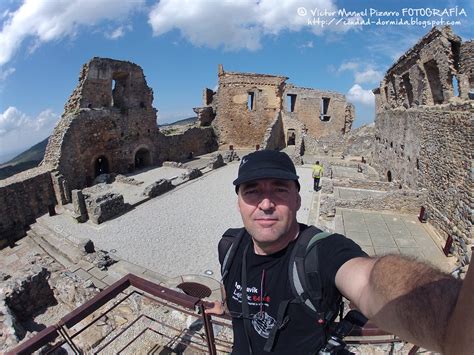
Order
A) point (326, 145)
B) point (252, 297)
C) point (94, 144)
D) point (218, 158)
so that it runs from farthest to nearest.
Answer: point (326, 145) < point (218, 158) < point (94, 144) < point (252, 297)

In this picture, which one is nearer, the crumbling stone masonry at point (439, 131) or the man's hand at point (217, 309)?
the man's hand at point (217, 309)

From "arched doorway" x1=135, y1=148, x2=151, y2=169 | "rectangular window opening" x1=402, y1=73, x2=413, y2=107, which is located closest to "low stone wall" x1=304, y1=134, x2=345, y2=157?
"rectangular window opening" x1=402, y1=73, x2=413, y2=107

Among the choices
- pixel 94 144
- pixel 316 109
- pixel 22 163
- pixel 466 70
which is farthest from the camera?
pixel 22 163

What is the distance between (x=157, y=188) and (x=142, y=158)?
8657mm

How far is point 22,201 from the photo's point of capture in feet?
43.4

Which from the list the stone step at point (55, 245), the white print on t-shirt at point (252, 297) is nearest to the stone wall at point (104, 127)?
the stone step at point (55, 245)

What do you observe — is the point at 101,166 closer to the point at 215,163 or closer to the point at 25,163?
the point at 215,163

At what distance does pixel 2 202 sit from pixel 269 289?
1504 centimetres

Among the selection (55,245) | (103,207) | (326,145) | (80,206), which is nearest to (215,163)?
(103,207)

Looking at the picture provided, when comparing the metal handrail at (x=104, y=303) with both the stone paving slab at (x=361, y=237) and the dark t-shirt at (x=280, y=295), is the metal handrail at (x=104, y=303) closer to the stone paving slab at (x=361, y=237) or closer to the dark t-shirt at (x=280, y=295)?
the dark t-shirt at (x=280, y=295)

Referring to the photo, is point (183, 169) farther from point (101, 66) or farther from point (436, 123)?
point (436, 123)

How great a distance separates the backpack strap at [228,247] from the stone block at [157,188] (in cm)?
1204

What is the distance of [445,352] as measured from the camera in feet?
3.05

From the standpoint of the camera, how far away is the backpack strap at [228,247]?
2.31 meters
